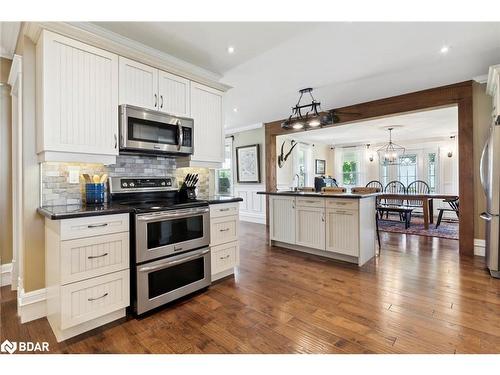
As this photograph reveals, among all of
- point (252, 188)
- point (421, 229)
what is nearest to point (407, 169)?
point (421, 229)

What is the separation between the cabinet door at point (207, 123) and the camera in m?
2.81

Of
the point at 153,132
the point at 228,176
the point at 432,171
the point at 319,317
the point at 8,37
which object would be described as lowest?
the point at 319,317

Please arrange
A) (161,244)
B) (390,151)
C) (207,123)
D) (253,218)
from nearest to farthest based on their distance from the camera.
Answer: (161,244), (207,123), (253,218), (390,151)

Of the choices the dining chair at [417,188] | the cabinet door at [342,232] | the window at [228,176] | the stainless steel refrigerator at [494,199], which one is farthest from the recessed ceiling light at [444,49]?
the dining chair at [417,188]

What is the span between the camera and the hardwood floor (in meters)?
1.65

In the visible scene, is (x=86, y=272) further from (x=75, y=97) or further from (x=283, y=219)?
(x=283, y=219)

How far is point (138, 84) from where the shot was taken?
233 cm

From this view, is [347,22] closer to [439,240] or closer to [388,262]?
[388,262]

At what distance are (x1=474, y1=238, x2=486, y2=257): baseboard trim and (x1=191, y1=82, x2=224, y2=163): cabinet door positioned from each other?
12.0 ft

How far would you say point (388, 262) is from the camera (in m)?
3.26

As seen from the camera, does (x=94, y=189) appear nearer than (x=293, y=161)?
Yes

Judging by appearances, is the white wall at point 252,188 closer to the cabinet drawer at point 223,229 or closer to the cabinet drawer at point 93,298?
the cabinet drawer at point 223,229

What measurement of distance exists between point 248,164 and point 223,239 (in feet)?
13.1

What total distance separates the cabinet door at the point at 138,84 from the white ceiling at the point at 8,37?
827 mm
